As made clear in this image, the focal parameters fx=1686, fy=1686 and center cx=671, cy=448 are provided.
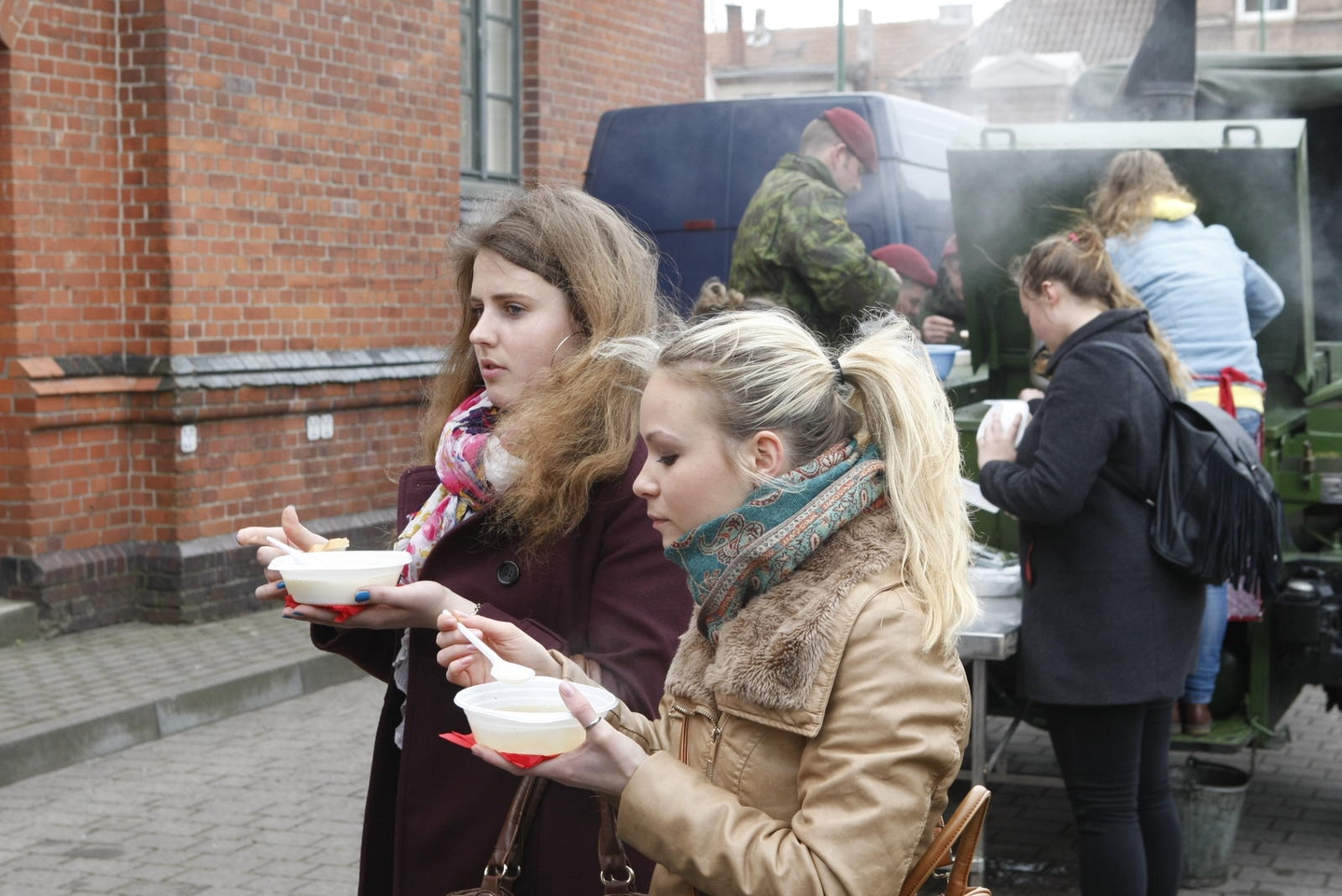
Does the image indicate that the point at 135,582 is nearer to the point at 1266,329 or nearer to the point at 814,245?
the point at 814,245

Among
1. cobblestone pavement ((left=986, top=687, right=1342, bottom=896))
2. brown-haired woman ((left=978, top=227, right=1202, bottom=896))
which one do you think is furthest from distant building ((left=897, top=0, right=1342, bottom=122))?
brown-haired woman ((left=978, top=227, right=1202, bottom=896))

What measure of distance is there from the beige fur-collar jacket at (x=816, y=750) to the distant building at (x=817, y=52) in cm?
4925

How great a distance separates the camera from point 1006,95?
103 feet

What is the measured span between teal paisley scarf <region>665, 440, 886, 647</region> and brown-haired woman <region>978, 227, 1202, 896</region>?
2.23 metres

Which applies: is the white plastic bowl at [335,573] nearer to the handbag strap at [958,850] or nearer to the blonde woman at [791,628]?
the blonde woman at [791,628]

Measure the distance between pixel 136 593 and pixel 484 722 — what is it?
7.09 m

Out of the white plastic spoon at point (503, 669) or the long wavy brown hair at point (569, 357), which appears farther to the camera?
the long wavy brown hair at point (569, 357)

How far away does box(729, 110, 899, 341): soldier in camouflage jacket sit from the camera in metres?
7.17

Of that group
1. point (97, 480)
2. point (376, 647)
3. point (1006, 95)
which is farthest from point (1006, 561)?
point (1006, 95)

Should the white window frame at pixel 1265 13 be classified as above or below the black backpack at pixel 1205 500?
above

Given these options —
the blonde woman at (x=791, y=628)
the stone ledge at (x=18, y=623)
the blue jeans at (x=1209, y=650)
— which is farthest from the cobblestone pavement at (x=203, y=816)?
the blonde woman at (x=791, y=628)

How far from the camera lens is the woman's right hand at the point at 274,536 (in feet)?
9.16

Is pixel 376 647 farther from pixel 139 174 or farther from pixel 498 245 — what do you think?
pixel 139 174

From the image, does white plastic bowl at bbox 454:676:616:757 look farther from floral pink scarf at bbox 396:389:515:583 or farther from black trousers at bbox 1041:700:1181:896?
black trousers at bbox 1041:700:1181:896
